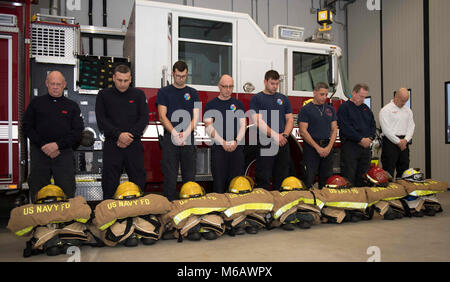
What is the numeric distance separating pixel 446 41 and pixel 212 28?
6.95 metres

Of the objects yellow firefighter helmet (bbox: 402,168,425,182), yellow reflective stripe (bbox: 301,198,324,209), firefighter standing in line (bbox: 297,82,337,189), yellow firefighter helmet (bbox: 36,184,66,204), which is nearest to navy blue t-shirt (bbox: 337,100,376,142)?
firefighter standing in line (bbox: 297,82,337,189)

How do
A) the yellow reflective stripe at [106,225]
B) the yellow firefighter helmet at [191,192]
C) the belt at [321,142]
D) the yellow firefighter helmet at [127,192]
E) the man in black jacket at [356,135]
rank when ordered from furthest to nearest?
the man in black jacket at [356,135] < the belt at [321,142] < the yellow firefighter helmet at [191,192] < the yellow firefighter helmet at [127,192] < the yellow reflective stripe at [106,225]

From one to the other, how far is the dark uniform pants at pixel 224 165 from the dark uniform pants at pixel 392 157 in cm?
260

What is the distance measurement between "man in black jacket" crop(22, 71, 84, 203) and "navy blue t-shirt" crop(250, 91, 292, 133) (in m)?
2.26

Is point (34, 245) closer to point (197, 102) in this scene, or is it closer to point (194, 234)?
point (194, 234)

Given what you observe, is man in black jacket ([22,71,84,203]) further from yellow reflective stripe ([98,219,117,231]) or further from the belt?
the belt

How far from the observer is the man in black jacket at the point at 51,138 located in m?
3.95

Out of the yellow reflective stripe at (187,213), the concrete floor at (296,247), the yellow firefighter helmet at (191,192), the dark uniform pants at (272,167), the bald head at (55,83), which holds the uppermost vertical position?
the bald head at (55,83)

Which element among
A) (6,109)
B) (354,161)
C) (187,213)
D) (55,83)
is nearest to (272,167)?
(354,161)

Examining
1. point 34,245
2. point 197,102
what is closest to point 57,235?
point 34,245

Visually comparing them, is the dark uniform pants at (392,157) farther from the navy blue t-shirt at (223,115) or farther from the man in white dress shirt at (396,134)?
the navy blue t-shirt at (223,115)

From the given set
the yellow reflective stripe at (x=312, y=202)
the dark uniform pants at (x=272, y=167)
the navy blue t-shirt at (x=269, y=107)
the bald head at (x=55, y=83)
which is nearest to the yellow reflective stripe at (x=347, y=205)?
the yellow reflective stripe at (x=312, y=202)

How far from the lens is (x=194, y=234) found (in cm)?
372

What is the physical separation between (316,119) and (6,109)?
404 centimetres
